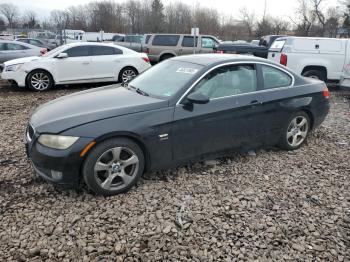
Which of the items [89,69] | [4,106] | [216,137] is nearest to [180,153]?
[216,137]

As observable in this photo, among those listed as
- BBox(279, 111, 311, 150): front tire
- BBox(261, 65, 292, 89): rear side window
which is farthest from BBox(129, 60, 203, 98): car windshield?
BBox(279, 111, 311, 150): front tire

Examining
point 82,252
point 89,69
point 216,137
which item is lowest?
point 82,252

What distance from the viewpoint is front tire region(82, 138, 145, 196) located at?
3.40 metres

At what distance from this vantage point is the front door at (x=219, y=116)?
384 centimetres

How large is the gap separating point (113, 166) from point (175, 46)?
40.5 feet

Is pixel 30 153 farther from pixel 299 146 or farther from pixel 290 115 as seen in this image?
pixel 299 146

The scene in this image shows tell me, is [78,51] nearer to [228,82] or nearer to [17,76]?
[17,76]

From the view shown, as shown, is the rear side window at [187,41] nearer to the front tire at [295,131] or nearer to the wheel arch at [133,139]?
the front tire at [295,131]

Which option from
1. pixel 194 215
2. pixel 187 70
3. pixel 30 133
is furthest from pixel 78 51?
pixel 194 215

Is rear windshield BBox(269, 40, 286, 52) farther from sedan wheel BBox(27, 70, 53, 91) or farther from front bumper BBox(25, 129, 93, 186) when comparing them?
front bumper BBox(25, 129, 93, 186)

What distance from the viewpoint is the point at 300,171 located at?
173 inches

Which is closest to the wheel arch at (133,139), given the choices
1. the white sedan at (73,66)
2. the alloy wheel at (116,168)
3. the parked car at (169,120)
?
the parked car at (169,120)

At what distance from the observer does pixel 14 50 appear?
13.4 meters

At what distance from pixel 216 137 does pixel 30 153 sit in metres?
2.24
